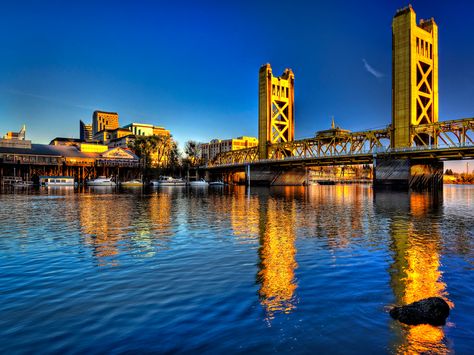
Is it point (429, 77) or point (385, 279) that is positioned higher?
point (429, 77)

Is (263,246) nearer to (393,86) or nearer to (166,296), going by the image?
(166,296)

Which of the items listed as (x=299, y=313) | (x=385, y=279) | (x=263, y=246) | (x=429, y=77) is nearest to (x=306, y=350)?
(x=299, y=313)

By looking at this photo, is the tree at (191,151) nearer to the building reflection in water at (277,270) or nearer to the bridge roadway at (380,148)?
the bridge roadway at (380,148)

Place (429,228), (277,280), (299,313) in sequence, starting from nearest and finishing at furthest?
(299,313) < (277,280) < (429,228)

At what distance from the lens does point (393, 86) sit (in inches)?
3533

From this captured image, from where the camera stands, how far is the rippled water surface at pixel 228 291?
7.24m

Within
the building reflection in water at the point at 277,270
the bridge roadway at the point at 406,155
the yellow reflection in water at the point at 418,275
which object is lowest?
the yellow reflection in water at the point at 418,275

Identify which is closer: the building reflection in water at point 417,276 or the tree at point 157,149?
the building reflection in water at point 417,276

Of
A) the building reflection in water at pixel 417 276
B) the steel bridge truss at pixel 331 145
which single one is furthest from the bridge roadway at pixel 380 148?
the building reflection in water at pixel 417 276

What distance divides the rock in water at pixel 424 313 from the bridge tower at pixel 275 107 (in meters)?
122

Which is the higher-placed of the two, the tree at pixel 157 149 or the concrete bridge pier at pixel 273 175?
the tree at pixel 157 149

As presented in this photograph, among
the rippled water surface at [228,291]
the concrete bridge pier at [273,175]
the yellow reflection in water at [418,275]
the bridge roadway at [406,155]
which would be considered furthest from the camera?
the concrete bridge pier at [273,175]

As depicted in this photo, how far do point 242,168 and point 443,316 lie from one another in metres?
129

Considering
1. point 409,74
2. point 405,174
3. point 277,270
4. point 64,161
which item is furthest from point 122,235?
point 64,161
